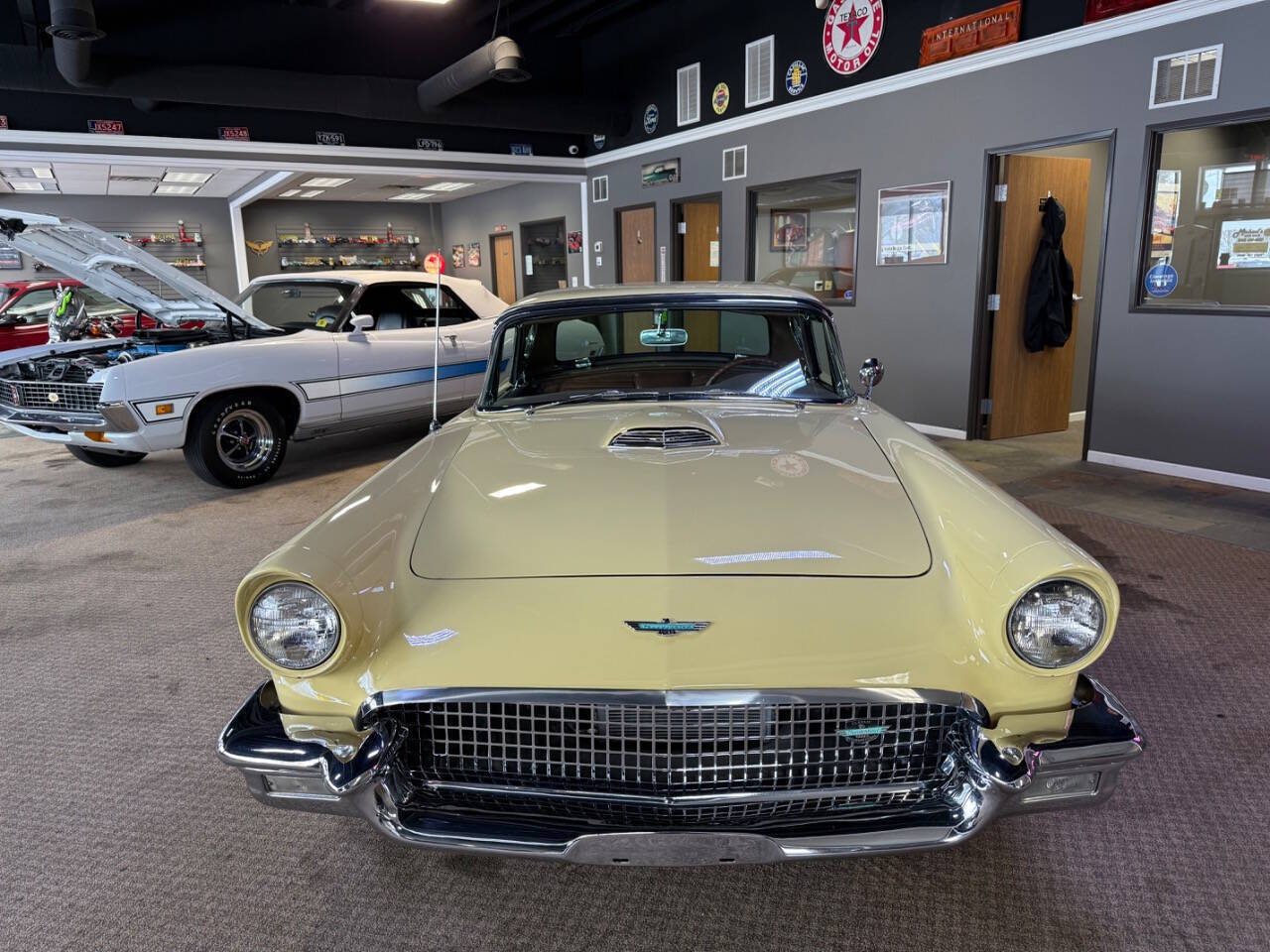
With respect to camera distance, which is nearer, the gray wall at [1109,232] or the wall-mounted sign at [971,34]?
the gray wall at [1109,232]

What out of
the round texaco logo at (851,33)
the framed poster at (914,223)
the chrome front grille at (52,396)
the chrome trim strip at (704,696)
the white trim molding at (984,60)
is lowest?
the chrome trim strip at (704,696)

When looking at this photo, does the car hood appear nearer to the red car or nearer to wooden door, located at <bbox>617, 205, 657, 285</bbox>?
wooden door, located at <bbox>617, 205, 657, 285</bbox>

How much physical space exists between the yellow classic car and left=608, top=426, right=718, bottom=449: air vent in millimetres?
460

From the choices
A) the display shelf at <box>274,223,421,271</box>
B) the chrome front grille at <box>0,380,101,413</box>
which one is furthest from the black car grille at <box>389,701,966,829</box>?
the display shelf at <box>274,223,421,271</box>

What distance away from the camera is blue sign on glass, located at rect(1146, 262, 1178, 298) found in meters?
5.69

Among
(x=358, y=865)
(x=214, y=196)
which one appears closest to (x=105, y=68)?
(x=358, y=865)

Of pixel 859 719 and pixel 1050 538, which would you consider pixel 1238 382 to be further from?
pixel 859 719

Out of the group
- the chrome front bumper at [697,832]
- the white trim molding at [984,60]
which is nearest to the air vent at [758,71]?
the white trim molding at [984,60]

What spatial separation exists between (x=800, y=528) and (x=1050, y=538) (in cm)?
55

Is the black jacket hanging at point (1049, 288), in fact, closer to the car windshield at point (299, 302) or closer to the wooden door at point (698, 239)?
the wooden door at point (698, 239)

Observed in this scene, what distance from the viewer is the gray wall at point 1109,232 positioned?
211 inches

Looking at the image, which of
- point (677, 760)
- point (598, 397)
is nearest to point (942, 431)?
point (598, 397)

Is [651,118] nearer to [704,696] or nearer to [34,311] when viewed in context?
[34,311]

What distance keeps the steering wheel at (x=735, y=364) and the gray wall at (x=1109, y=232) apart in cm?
408
